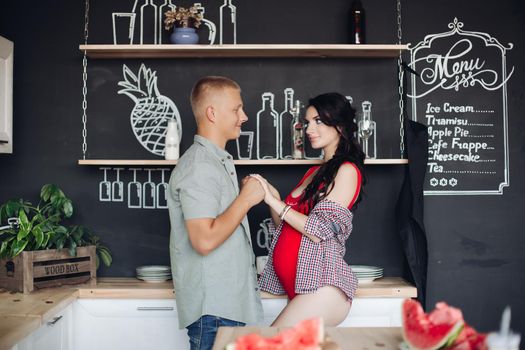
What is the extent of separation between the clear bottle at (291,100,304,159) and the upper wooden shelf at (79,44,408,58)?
32 centimetres

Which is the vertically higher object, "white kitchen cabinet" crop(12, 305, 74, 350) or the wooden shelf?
the wooden shelf

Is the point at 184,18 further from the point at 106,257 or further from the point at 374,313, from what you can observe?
the point at 374,313

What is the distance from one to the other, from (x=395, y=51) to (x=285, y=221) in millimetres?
1327

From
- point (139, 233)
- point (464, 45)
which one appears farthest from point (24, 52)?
point (464, 45)

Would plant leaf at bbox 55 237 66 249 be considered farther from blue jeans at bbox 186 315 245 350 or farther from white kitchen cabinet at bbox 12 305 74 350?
blue jeans at bbox 186 315 245 350

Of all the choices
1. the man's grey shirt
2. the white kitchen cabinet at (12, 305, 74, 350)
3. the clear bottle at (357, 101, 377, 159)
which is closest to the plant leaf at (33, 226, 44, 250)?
the white kitchen cabinet at (12, 305, 74, 350)

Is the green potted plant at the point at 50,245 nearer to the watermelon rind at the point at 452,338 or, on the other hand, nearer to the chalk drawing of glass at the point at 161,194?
the chalk drawing of glass at the point at 161,194

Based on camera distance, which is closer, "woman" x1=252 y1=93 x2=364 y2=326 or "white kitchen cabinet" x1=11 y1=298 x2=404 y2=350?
"woman" x1=252 y1=93 x2=364 y2=326

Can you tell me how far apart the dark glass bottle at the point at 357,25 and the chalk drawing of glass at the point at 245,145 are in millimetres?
818

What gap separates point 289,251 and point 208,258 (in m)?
0.52

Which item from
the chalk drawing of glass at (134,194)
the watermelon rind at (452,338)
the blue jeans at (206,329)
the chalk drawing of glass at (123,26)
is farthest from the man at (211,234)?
the chalk drawing of glass at (123,26)

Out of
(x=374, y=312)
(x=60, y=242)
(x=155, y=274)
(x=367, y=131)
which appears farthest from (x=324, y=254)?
(x=60, y=242)

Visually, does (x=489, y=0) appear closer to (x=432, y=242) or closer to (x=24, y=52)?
(x=432, y=242)

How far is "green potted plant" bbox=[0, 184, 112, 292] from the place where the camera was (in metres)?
3.22
